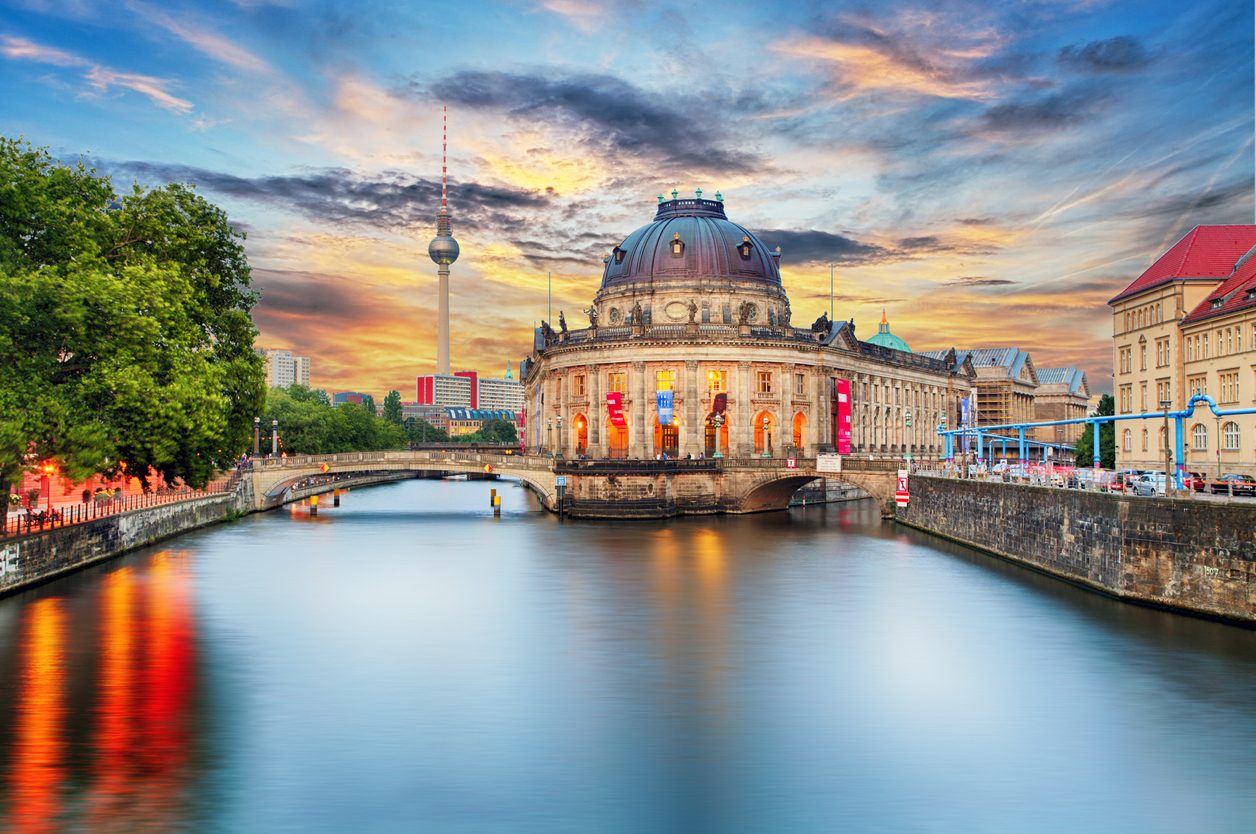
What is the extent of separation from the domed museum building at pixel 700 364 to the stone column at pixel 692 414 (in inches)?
4.3

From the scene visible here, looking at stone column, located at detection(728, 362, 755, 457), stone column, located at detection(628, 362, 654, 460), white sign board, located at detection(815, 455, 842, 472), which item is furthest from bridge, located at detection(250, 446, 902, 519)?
stone column, located at detection(628, 362, 654, 460)

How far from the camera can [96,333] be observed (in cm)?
4272

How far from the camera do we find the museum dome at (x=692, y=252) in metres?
119

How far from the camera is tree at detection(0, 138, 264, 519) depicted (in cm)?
4081

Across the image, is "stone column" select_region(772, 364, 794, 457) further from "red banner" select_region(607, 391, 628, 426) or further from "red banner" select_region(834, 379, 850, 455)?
"red banner" select_region(607, 391, 628, 426)

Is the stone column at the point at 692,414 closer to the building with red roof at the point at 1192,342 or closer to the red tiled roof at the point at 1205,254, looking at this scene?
the building with red roof at the point at 1192,342

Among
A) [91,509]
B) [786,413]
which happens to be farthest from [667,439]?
[91,509]

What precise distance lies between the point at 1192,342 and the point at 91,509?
228 feet

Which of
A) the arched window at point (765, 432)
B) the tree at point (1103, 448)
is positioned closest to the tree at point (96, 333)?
the arched window at point (765, 432)

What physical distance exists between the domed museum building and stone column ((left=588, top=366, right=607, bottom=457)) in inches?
4.6

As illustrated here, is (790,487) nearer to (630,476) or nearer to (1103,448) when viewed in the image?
(630,476)

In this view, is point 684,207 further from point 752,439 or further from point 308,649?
point 308,649

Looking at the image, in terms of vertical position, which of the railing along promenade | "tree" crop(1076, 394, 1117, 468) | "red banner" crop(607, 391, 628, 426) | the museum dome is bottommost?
the railing along promenade

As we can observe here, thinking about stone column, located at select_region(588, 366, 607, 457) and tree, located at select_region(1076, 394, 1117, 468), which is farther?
stone column, located at select_region(588, 366, 607, 457)
